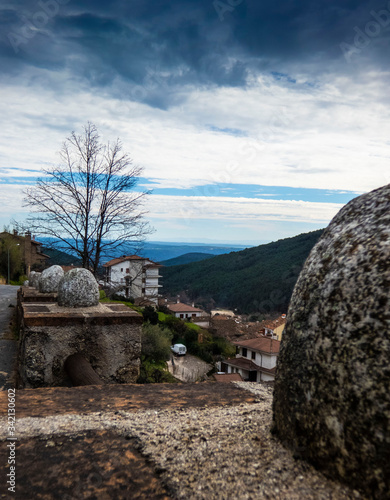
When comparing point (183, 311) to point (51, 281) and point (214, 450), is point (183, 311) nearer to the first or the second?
point (51, 281)

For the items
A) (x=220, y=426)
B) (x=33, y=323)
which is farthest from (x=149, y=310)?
(x=220, y=426)

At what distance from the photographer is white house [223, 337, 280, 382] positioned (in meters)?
25.7

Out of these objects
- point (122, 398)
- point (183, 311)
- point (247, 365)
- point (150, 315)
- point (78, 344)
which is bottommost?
point (183, 311)

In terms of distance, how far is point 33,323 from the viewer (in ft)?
15.4

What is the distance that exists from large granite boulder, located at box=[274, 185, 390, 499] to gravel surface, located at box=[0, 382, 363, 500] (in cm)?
10

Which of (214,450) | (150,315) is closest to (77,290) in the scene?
(214,450)

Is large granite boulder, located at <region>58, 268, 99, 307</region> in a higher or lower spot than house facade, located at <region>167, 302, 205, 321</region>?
higher

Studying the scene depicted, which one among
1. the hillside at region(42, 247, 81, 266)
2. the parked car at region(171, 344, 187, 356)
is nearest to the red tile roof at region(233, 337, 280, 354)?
the parked car at region(171, 344, 187, 356)

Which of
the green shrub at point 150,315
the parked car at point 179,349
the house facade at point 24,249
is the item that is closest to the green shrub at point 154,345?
the green shrub at point 150,315

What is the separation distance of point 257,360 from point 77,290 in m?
23.5

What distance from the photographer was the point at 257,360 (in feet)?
89.4

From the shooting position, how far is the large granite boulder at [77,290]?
575 cm

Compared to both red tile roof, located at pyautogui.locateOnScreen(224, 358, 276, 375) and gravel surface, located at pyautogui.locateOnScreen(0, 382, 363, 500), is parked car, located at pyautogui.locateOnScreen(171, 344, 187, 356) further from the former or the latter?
gravel surface, located at pyautogui.locateOnScreen(0, 382, 363, 500)

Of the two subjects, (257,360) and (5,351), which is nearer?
(5,351)
